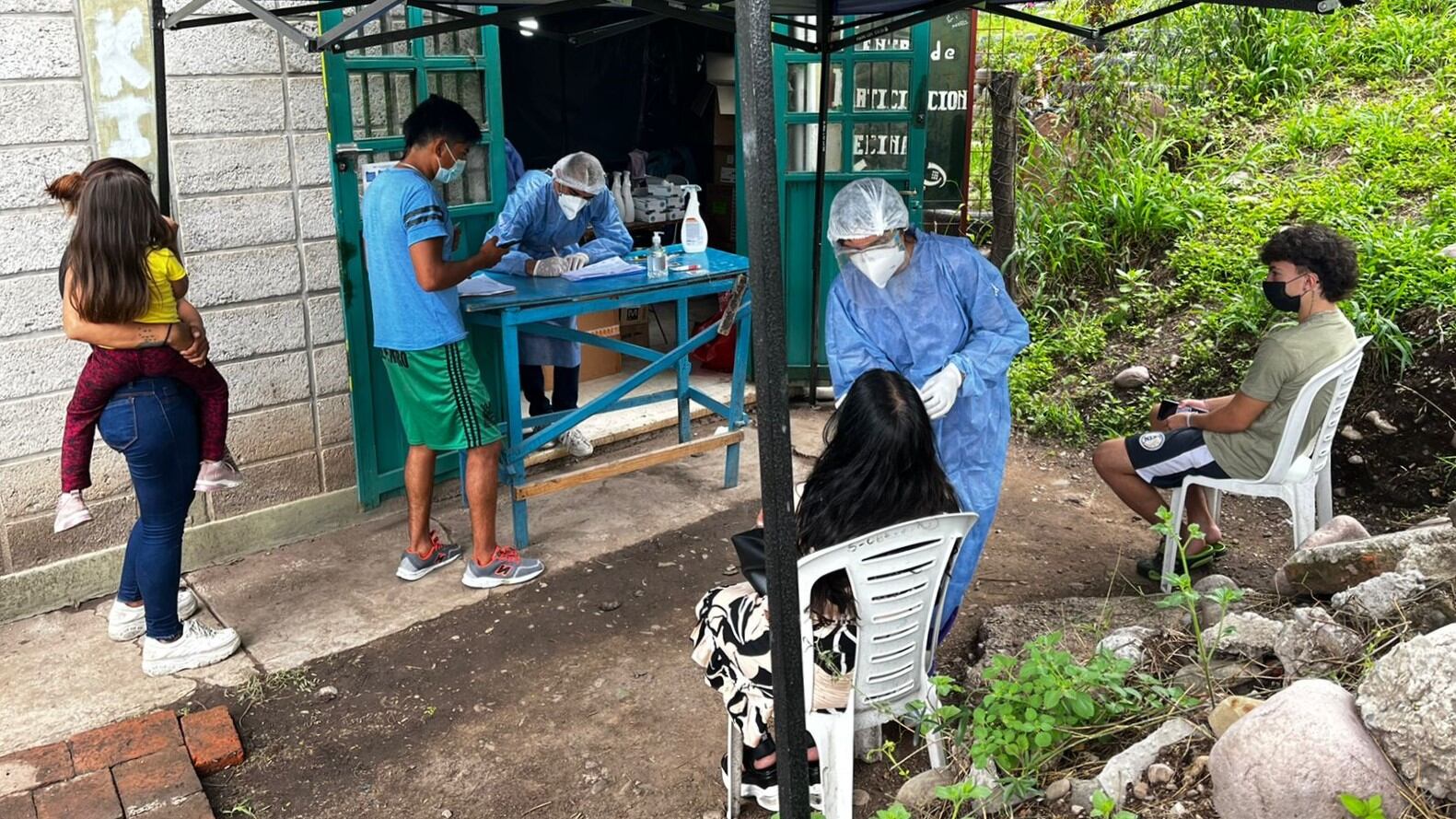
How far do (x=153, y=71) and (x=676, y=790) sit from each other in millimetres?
2696

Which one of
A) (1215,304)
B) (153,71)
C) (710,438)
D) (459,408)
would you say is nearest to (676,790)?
(459,408)

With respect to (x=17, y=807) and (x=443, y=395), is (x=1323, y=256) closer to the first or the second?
(x=443, y=395)

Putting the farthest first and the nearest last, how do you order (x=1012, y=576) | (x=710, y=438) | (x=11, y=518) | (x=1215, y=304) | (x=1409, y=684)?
(x=1215, y=304) < (x=710, y=438) < (x=1012, y=576) < (x=11, y=518) < (x=1409, y=684)

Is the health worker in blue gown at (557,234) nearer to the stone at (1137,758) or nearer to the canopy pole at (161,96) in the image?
the canopy pole at (161,96)

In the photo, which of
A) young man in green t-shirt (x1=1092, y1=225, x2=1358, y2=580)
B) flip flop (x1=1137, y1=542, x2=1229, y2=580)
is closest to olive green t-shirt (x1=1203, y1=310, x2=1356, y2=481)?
young man in green t-shirt (x1=1092, y1=225, x2=1358, y2=580)

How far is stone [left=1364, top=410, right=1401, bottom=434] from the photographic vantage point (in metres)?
4.45

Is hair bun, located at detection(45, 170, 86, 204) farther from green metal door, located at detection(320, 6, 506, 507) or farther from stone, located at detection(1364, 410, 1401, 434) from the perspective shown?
stone, located at detection(1364, 410, 1401, 434)

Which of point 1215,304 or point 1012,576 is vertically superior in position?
point 1215,304

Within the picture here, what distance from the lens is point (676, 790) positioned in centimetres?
288

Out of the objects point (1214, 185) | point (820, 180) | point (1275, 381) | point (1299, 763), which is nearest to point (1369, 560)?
point (1275, 381)

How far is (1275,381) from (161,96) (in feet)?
11.4

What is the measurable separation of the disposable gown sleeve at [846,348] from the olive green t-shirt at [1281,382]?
3.98ft

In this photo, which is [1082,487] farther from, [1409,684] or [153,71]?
[153,71]

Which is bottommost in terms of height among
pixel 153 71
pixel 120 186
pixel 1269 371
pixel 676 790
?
pixel 676 790
